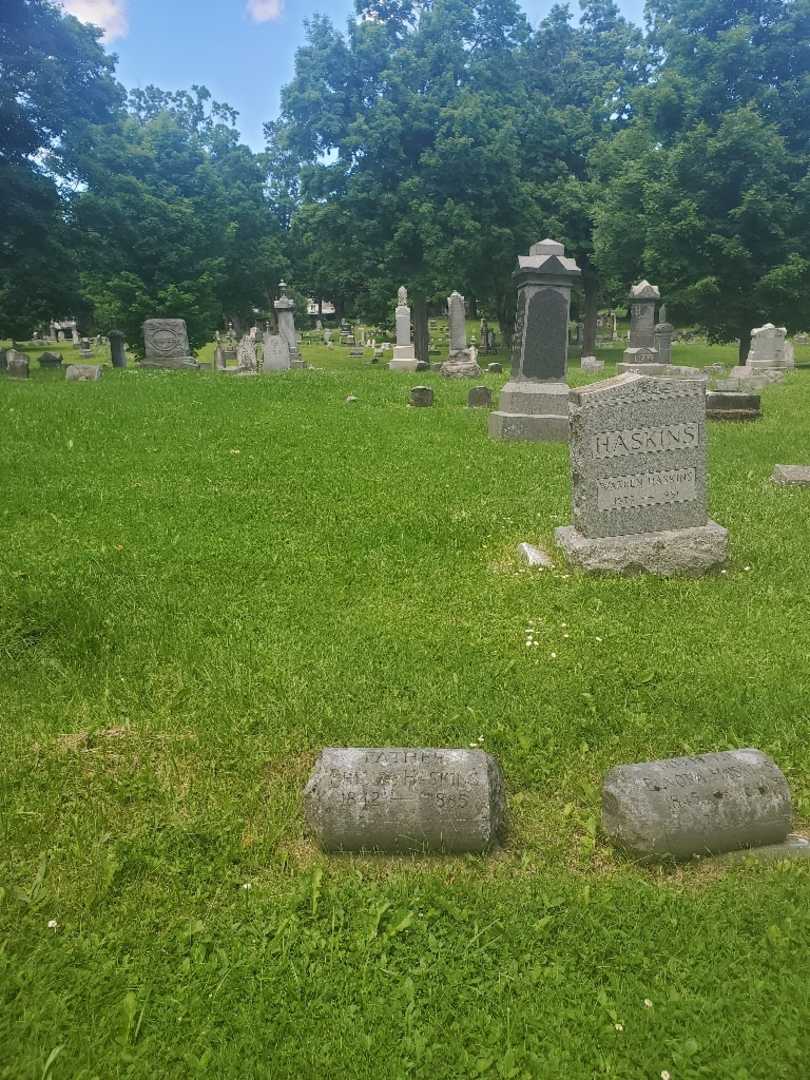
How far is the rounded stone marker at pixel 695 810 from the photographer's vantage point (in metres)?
3.01

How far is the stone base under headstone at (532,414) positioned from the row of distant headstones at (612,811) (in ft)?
28.9

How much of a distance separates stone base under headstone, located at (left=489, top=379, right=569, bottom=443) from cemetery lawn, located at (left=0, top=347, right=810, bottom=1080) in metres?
4.18

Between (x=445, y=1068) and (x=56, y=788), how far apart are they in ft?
7.08

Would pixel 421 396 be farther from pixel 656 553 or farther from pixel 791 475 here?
pixel 656 553

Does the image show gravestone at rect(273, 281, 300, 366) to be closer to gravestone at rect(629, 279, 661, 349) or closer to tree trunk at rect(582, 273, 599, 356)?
gravestone at rect(629, 279, 661, 349)

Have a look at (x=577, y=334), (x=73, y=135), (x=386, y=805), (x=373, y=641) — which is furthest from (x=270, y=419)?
(x=577, y=334)

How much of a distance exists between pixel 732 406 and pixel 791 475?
5.30 meters

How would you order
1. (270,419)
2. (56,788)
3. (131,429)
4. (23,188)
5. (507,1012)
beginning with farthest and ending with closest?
(23,188), (270,419), (131,429), (56,788), (507,1012)

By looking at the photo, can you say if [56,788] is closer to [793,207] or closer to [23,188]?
[23,188]

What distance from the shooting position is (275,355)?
2228cm

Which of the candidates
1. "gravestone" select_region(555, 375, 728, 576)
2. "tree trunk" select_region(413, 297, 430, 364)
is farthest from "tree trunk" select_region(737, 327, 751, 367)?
"gravestone" select_region(555, 375, 728, 576)

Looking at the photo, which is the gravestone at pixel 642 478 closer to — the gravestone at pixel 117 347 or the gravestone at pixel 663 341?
the gravestone at pixel 663 341

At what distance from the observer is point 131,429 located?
11.5 metres

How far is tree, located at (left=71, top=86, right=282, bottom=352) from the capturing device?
25.7 m
